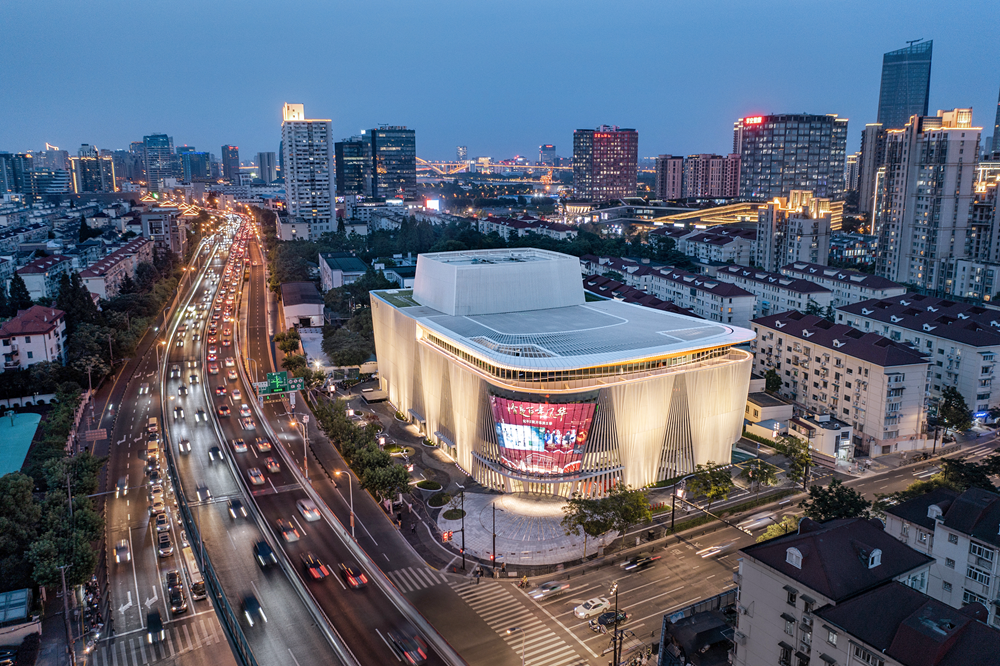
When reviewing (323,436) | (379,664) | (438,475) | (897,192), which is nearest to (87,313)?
(323,436)

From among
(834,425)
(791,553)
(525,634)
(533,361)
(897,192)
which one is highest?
(897,192)

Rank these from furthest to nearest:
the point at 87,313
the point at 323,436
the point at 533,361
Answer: the point at 87,313 → the point at 323,436 → the point at 533,361

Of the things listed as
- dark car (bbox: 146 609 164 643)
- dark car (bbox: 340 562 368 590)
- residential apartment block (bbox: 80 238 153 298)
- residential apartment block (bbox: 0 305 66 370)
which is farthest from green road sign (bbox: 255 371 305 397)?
residential apartment block (bbox: 80 238 153 298)

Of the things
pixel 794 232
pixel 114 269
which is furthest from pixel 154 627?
pixel 794 232

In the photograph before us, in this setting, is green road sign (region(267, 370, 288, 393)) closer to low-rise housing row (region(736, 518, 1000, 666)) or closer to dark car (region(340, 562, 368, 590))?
dark car (region(340, 562, 368, 590))

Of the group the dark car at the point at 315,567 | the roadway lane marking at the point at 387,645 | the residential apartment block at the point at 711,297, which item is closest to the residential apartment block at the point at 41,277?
the dark car at the point at 315,567

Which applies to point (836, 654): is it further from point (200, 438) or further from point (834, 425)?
point (200, 438)

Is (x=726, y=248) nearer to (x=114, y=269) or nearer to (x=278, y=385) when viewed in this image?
(x=278, y=385)
